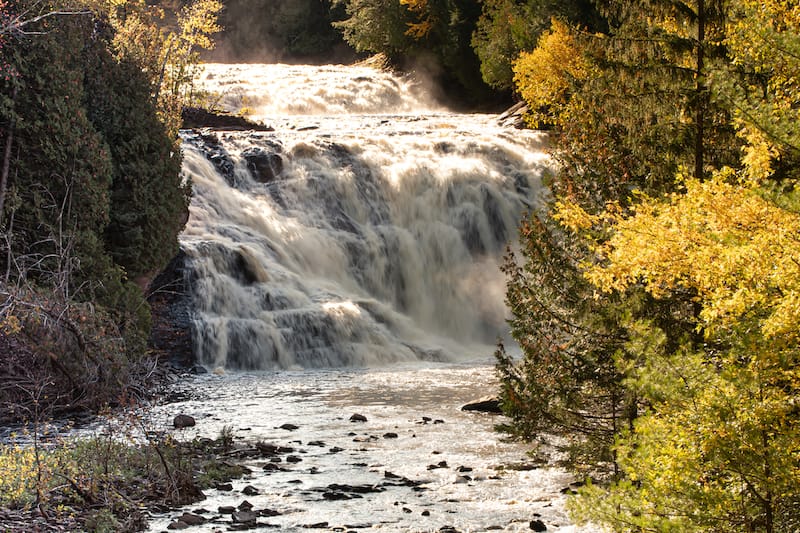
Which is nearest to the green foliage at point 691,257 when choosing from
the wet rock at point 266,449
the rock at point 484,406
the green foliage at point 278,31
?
the wet rock at point 266,449

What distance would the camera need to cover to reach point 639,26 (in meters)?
10.8

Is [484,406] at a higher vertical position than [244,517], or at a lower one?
lower

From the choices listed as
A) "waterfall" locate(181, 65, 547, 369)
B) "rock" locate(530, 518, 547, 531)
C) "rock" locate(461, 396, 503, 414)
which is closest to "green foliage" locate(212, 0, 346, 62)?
"waterfall" locate(181, 65, 547, 369)

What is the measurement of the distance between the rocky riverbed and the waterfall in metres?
2.86

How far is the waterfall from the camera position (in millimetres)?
20891

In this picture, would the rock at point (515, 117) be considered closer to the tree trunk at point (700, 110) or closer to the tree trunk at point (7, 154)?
the tree trunk at point (7, 154)

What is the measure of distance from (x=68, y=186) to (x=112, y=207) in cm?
224

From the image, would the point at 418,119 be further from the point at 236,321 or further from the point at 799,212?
the point at 799,212

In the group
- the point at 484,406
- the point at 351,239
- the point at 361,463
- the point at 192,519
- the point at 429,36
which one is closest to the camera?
the point at 192,519

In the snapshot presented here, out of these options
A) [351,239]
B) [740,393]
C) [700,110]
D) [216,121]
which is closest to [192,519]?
[740,393]

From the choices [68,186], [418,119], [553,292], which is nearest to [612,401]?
[553,292]

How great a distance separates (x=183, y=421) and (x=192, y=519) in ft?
15.5

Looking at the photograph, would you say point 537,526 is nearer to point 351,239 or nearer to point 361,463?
point 361,463

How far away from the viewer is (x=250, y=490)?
33.2ft
